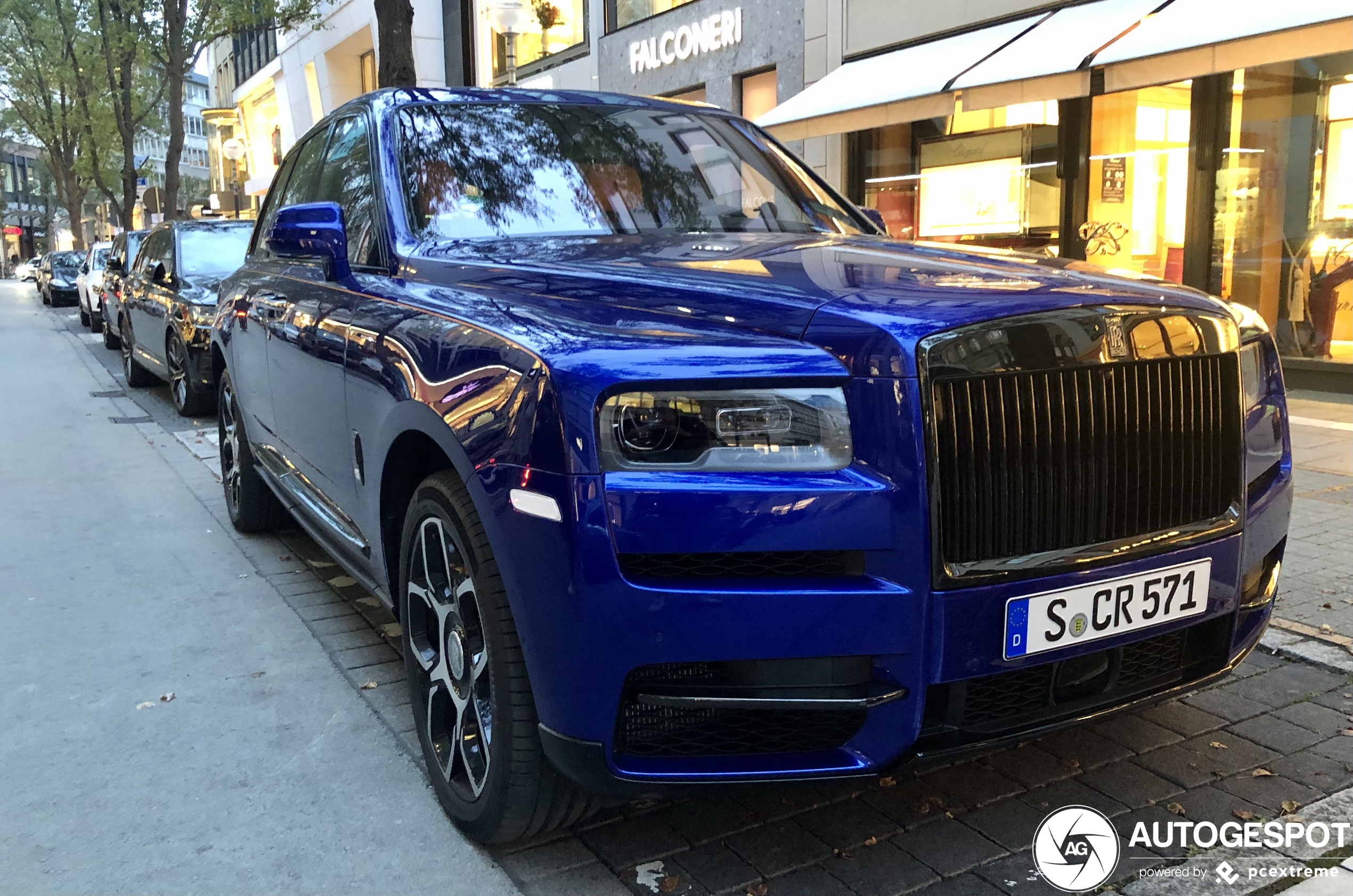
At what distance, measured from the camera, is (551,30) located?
21453mm

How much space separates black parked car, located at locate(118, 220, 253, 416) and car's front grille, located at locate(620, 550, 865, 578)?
795 cm

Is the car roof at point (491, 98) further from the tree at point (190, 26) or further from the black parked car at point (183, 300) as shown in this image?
the tree at point (190, 26)

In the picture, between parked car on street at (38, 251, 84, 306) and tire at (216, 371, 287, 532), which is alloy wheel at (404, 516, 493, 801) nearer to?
tire at (216, 371, 287, 532)

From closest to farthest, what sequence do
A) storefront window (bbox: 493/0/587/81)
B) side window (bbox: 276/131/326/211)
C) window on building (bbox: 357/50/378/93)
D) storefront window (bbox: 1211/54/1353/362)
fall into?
side window (bbox: 276/131/326/211)
storefront window (bbox: 1211/54/1353/362)
storefront window (bbox: 493/0/587/81)
window on building (bbox: 357/50/378/93)

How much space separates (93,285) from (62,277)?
1449 centimetres

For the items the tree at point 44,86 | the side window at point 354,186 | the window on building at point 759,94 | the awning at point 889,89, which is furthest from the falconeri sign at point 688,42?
the tree at point 44,86

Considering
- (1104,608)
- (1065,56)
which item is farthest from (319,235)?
(1065,56)

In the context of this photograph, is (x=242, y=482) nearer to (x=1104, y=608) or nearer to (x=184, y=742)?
(x=184, y=742)

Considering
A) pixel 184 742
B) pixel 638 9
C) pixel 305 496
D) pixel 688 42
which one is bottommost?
pixel 184 742

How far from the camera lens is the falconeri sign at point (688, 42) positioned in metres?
16.3

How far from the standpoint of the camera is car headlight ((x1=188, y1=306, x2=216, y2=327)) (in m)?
9.62

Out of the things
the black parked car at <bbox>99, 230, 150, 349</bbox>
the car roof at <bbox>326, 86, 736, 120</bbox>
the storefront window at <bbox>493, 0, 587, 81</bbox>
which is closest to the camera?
the car roof at <bbox>326, 86, 736, 120</bbox>

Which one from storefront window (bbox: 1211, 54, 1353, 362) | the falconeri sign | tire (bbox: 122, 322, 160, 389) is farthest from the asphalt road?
the falconeri sign

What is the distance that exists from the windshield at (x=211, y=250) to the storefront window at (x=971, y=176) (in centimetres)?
712
